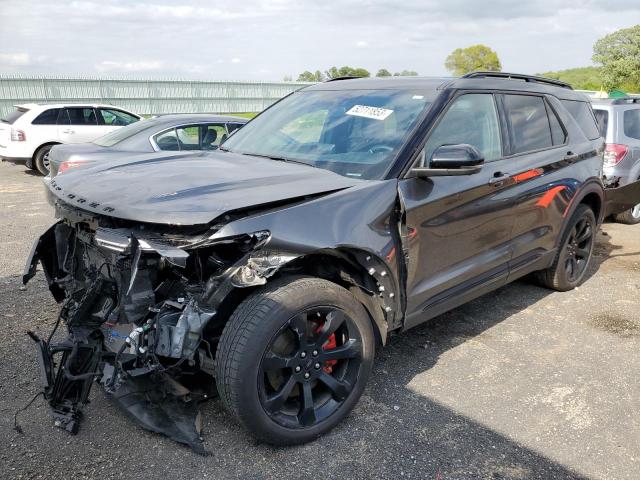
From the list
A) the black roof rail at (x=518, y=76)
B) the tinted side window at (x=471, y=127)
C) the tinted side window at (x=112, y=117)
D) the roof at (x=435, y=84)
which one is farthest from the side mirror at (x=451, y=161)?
the tinted side window at (x=112, y=117)

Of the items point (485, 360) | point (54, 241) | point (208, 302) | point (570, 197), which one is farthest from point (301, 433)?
point (570, 197)

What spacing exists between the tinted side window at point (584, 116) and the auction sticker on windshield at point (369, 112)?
2.14 metres

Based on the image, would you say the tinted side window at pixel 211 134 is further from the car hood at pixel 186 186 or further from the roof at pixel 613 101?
the roof at pixel 613 101

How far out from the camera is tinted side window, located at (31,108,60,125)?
12.0 meters

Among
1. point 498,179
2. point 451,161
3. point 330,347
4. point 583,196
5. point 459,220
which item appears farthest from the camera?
point 583,196

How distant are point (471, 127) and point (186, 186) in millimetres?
1998

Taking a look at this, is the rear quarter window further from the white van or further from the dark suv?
the dark suv

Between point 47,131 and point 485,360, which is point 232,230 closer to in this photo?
point 485,360

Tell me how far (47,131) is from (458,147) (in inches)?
445

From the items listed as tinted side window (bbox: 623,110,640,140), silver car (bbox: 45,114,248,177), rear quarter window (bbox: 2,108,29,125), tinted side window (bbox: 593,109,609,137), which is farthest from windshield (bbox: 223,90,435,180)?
rear quarter window (bbox: 2,108,29,125)

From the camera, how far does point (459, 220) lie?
11.5ft

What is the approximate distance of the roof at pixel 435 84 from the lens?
12.3ft

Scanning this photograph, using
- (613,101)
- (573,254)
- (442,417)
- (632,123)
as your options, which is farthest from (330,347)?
(632,123)

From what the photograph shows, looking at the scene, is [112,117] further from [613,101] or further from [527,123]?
[527,123]
